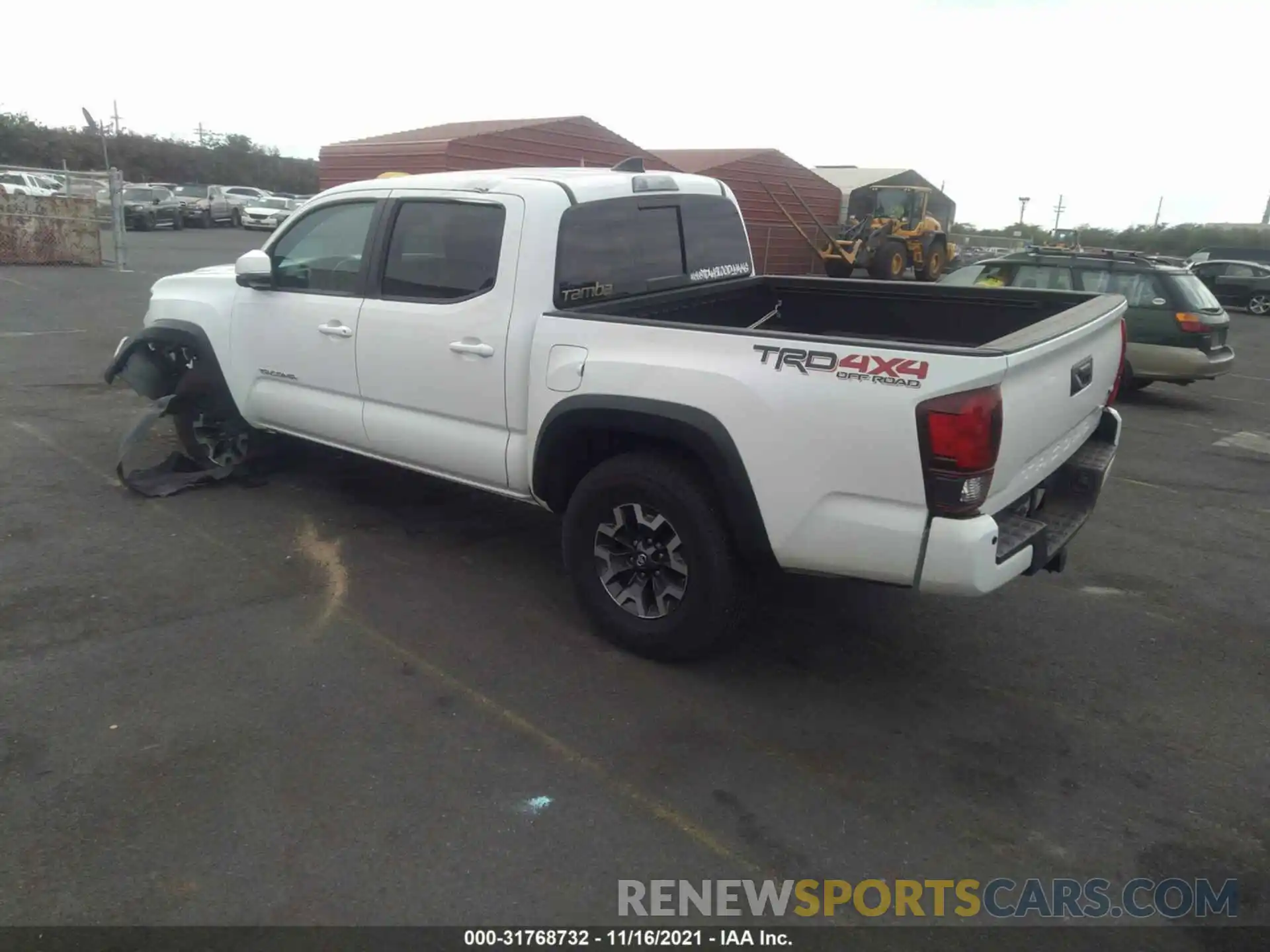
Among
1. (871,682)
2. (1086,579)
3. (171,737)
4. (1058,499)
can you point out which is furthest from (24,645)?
(1086,579)

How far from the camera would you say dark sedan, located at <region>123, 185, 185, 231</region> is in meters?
31.9

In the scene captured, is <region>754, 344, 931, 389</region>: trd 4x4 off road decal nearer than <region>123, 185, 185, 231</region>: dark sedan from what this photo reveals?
Yes

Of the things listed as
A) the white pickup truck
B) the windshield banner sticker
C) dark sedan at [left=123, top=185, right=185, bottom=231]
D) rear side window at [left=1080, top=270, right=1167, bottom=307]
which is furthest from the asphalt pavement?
dark sedan at [left=123, top=185, right=185, bottom=231]

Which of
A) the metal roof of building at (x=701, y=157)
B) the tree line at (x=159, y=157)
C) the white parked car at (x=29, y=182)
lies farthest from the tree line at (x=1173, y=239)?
the tree line at (x=159, y=157)

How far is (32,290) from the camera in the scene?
14961 millimetres

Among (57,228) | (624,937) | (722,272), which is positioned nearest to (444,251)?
(722,272)

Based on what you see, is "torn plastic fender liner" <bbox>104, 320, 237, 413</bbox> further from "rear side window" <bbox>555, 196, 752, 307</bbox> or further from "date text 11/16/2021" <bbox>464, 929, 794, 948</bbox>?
"date text 11/16/2021" <bbox>464, 929, 794, 948</bbox>

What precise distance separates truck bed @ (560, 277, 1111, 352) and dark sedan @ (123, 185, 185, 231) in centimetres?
3238

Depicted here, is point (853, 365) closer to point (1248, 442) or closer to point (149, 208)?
point (1248, 442)

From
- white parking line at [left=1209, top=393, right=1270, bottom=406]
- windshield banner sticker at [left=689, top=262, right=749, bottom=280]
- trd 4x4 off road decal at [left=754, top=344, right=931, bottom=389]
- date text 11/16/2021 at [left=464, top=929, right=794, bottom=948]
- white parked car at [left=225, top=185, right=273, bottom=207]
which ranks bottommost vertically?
date text 11/16/2021 at [left=464, top=929, right=794, bottom=948]

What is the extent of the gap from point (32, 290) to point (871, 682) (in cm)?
1592

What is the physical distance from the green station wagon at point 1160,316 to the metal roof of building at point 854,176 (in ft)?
78.3

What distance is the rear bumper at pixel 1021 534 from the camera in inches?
123
